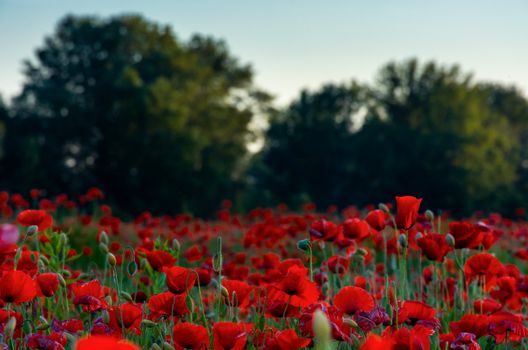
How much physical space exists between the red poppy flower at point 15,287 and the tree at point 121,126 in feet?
60.8

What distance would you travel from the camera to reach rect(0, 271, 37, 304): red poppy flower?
6.51 feet

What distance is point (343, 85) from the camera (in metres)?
29.3

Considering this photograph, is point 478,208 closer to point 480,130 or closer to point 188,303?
point 480,130

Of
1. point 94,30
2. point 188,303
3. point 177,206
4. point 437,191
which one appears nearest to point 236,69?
point 94,30

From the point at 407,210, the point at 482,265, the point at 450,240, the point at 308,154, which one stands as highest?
the point at 308,154

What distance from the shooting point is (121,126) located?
22312 mm

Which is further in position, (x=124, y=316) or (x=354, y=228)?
(x=354, y=228)

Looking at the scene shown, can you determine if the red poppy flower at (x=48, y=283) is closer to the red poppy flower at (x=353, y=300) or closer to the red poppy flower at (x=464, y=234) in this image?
the red poppy flower at (x=353, y=300)

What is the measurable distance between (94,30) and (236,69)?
7.70 m

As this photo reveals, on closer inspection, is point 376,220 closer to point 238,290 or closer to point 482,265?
point 482,265

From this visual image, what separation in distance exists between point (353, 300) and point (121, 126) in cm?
2115

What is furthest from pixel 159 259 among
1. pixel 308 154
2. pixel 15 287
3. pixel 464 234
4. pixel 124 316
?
pixel 308 154

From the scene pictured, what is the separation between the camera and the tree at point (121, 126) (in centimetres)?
2195

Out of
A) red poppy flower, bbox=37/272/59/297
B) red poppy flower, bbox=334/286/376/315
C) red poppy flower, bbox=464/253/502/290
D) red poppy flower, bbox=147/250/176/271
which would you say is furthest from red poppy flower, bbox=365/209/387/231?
red poppy flower, bbox=37/272/59/297
